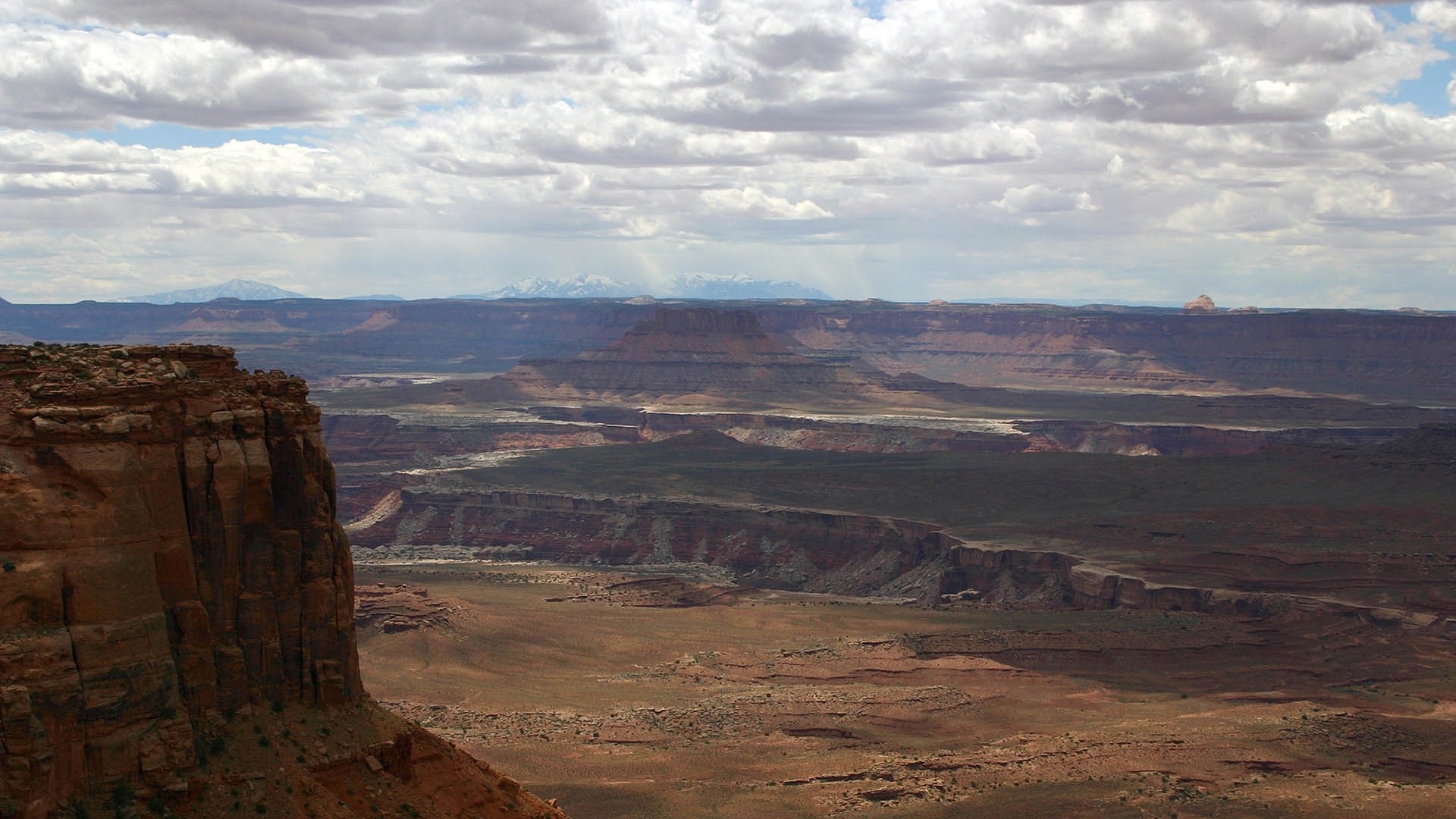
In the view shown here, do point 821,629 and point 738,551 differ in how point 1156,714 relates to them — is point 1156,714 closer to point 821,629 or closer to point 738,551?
point 821,629

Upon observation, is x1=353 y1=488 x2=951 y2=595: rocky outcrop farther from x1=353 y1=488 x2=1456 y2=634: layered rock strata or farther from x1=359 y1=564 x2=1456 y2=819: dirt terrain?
x1=359 y1=564 x2=1456 y2=819: dirt terrain

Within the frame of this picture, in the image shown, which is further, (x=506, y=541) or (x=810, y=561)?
(x=506, y=541)

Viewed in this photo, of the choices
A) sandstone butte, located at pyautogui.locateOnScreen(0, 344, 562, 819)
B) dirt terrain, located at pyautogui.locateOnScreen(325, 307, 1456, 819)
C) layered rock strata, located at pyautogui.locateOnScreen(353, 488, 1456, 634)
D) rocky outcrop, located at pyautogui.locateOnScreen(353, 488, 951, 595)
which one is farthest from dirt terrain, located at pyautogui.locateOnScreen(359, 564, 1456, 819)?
sandstone butte, located at pyautogui.locateOnScreen(0, 344, 562, 819)

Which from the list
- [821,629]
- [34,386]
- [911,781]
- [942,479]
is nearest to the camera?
[34,386]

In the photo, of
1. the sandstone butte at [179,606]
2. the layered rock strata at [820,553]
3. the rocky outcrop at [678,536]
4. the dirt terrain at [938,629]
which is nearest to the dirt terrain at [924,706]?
the dirt terrain at [938,629]

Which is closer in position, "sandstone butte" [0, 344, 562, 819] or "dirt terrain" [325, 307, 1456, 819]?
"sandstone butte" [0, 344, 562, 819]

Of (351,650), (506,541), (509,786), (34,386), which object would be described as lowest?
(506,541)

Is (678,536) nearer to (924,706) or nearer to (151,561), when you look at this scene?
(924,706)

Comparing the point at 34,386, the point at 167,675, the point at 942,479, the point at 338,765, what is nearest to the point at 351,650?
the point at 338,765
